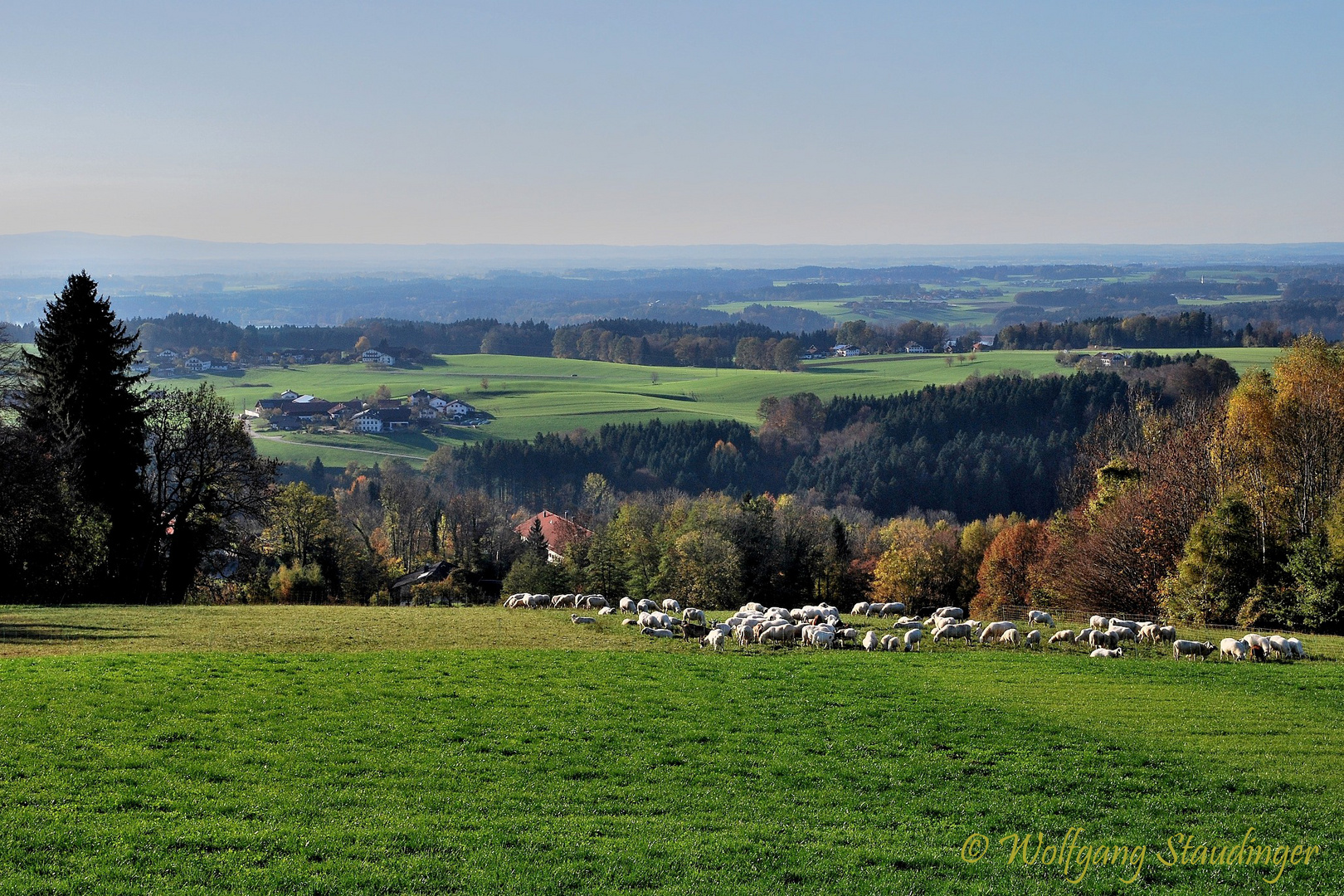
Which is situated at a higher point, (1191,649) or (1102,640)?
(1191,649)

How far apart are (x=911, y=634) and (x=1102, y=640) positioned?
552 cm

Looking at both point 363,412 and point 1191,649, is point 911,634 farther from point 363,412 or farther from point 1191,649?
point 363,412

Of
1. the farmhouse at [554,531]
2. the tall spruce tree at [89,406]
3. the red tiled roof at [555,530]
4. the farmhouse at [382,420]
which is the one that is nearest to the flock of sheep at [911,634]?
the tall spruce tree at [89,406]

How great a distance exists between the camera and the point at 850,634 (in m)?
28.5

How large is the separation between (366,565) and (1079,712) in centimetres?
5744

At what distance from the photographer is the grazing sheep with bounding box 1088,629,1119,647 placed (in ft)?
93.4

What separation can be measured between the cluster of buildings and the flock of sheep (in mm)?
141013

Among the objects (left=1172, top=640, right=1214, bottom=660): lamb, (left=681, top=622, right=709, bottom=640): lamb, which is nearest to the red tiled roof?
(left=681, top=622, right=709, bottom=640): lamb

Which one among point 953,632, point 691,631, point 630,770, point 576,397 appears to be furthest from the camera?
point 576,397

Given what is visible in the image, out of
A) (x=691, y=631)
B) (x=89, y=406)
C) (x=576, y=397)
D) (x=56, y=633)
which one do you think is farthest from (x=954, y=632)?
(x=576, y=397)

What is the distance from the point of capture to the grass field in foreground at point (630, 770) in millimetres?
11820

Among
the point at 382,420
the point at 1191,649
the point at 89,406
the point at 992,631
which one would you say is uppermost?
the point at 89,406

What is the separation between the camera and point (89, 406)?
41.8 meters

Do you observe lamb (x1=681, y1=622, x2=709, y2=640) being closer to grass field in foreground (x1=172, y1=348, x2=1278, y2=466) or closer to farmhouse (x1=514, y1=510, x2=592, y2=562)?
farmhouse (x1=514, y1=510, x2=592, y2=562)
